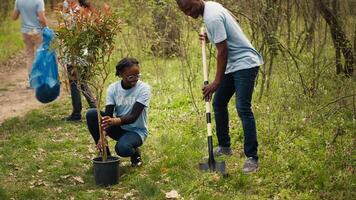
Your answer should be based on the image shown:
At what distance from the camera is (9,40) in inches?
622

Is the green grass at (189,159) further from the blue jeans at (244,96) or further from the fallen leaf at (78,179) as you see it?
the blue jeans at (244,96)

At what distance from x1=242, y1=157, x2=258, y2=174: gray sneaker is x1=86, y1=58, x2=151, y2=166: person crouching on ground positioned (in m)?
1.11

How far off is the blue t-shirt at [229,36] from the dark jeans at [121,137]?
118 cm

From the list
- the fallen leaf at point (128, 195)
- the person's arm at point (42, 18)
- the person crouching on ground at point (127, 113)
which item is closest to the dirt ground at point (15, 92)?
the person's arm at point (42, 18)

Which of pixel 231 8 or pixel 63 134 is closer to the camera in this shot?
pixel 63 134

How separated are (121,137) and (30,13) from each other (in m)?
4.31

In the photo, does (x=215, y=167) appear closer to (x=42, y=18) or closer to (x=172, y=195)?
(x=172, y=195)

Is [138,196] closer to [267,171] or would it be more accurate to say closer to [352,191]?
[267,171]

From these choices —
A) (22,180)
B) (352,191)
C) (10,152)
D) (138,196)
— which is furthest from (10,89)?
(352,191)

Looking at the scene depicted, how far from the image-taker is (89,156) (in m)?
6.45

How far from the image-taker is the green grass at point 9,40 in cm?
1412

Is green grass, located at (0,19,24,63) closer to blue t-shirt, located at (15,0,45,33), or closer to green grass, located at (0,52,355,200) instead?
blue t-shirt, located at (15,0,45,33)

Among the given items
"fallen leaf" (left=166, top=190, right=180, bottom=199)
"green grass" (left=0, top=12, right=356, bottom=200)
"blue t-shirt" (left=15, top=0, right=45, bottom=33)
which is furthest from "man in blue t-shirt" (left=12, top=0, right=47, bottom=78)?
"fallen leaf" (left=166, top=190, right=180, bottom=199)

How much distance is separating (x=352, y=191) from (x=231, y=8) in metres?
4.04
